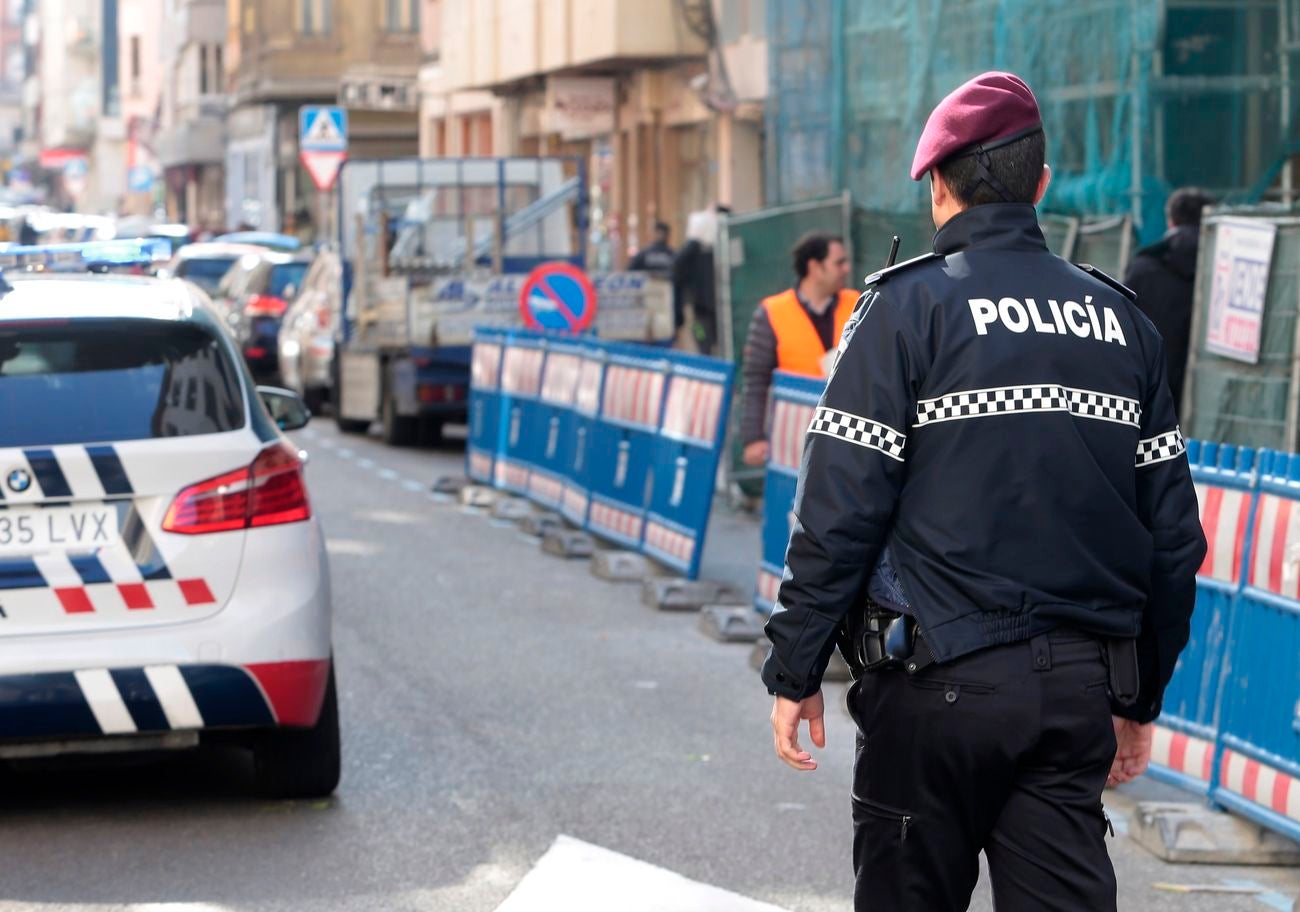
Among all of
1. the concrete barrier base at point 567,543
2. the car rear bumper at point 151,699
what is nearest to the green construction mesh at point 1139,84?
the concrete barrier base at point 567,543

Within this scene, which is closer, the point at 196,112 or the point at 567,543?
the point at 567,543

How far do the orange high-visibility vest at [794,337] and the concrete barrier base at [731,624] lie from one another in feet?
3.97

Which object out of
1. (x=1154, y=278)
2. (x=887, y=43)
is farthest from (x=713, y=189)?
(x=1154, y=278)

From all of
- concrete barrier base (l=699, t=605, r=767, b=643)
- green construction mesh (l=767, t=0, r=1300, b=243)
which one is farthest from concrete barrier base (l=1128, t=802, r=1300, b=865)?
green construction mesh (l=767, t=0, r=1300, b=243)

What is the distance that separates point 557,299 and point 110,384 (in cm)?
1092

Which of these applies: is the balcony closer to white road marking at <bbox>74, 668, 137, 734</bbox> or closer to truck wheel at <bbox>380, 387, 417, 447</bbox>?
truck wheel at <bbox>380, 387, 417, 447</bbox>

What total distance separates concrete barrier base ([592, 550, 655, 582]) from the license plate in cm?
616

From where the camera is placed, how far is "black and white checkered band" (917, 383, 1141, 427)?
4.03 m

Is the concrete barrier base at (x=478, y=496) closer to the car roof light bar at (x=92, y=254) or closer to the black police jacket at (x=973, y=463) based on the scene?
the car roof light bar at (x=92, y=254)

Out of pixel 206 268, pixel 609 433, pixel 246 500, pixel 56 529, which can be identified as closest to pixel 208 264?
pixel 206 268

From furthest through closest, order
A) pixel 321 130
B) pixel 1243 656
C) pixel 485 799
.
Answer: pixel 321 130 < pixel 485 799 < pixel 1243 656

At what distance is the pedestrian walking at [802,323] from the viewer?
11641 mm

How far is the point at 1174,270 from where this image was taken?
1321 cm

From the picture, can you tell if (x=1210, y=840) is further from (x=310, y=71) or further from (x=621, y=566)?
(x=310, y=71)
